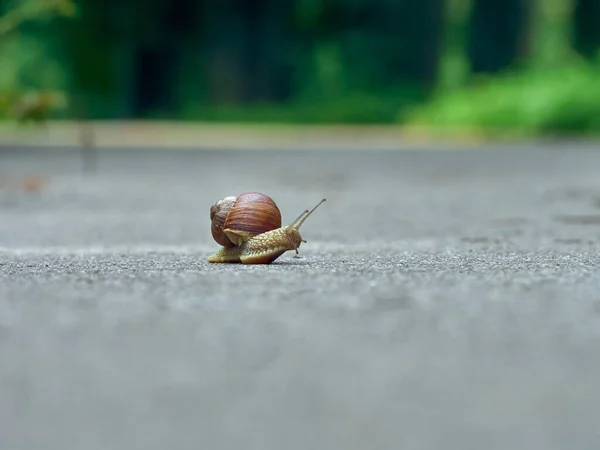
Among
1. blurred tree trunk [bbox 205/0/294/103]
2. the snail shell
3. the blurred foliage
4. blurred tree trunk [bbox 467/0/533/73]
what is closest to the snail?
the snail shell

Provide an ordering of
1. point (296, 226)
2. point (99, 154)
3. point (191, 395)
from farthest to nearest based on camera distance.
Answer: point (99, 154), point (296, 226), point (191, 395)

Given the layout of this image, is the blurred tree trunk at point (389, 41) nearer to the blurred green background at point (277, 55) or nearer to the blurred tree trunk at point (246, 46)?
the blurred green background at point (277, 55)

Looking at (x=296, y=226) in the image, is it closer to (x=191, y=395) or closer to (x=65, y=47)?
(x=191, y=395)

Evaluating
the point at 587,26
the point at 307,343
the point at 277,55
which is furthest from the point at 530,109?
the point at 307,343

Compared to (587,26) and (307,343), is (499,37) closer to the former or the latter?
(587,26)

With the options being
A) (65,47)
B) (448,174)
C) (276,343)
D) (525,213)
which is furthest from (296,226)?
(65,47)

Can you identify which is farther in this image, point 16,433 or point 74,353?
point 74,353

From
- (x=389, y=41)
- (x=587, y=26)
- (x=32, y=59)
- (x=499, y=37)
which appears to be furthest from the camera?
(x=32, y=59)
